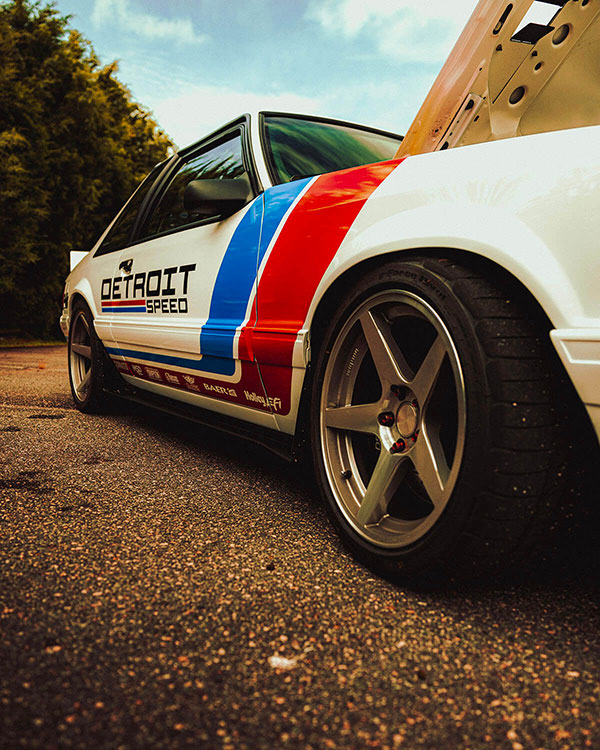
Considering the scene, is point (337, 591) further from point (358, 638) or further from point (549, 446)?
point (549, 446)

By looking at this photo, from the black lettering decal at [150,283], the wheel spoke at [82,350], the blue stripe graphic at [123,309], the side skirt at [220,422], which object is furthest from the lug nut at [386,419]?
the wheel spoke at [82,350]

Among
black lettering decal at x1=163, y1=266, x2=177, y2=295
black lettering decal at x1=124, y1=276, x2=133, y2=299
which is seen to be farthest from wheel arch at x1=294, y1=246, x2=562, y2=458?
black lettering decal at x1=124, y1=276, x2=133, y2=299

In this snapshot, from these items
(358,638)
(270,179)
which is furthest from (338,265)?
(358,638)

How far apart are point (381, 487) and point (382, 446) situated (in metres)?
0.10

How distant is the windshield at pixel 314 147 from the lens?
2260mm

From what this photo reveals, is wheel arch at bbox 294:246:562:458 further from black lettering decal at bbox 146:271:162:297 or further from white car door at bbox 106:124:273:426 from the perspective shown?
black lettering decal at bbox 146:271:162:297

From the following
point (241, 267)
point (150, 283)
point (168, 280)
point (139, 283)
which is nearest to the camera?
point (241, 267)

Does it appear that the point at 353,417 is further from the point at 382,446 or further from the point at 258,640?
the point at 258,640

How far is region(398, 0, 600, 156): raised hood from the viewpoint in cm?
147

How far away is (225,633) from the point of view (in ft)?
3.95

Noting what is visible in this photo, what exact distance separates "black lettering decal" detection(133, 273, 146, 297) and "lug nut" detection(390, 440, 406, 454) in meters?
1.79

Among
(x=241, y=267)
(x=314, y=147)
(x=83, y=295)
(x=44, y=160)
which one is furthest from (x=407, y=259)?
(x=44, y=160)

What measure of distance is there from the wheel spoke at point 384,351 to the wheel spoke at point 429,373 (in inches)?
2.4

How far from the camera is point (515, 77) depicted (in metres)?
1.58
